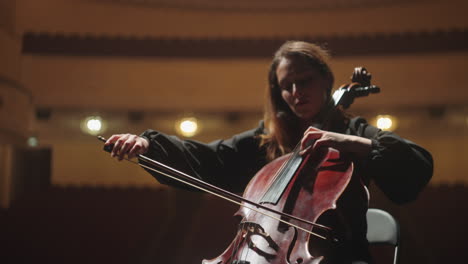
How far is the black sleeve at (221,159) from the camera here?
58.5 inches

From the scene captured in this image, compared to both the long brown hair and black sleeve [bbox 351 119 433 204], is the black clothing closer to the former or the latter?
black sleeve [bbox 351 119 433 204]

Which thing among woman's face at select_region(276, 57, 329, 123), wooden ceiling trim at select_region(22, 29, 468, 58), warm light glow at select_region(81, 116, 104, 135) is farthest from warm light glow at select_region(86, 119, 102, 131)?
woman's face at select_region(276, 57, 329, 123)

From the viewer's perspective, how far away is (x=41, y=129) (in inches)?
280

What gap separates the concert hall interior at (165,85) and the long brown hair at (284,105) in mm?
2511

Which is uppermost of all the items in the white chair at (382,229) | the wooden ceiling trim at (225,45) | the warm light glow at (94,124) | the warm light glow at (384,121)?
the wooden ceiling trim at (225,45)

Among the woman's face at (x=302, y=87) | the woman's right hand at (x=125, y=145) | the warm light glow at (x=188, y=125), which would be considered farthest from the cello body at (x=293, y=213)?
the warm light glow at (x=188, y=125)

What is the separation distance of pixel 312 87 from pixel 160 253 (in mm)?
2738

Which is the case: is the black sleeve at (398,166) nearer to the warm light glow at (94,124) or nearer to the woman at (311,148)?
the woman at (311,148)

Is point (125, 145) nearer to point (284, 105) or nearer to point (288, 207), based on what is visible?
point (288, 207)

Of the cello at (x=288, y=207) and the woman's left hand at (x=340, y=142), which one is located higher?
the woman's left hand at (x=340, y=142)

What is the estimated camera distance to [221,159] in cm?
162

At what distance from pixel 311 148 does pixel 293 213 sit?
0.19m

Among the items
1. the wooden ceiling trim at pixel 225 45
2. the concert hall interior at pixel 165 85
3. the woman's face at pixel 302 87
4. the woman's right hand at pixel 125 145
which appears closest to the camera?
the woman's right hand at pixel 125 145

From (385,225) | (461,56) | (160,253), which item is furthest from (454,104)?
(385,225)
